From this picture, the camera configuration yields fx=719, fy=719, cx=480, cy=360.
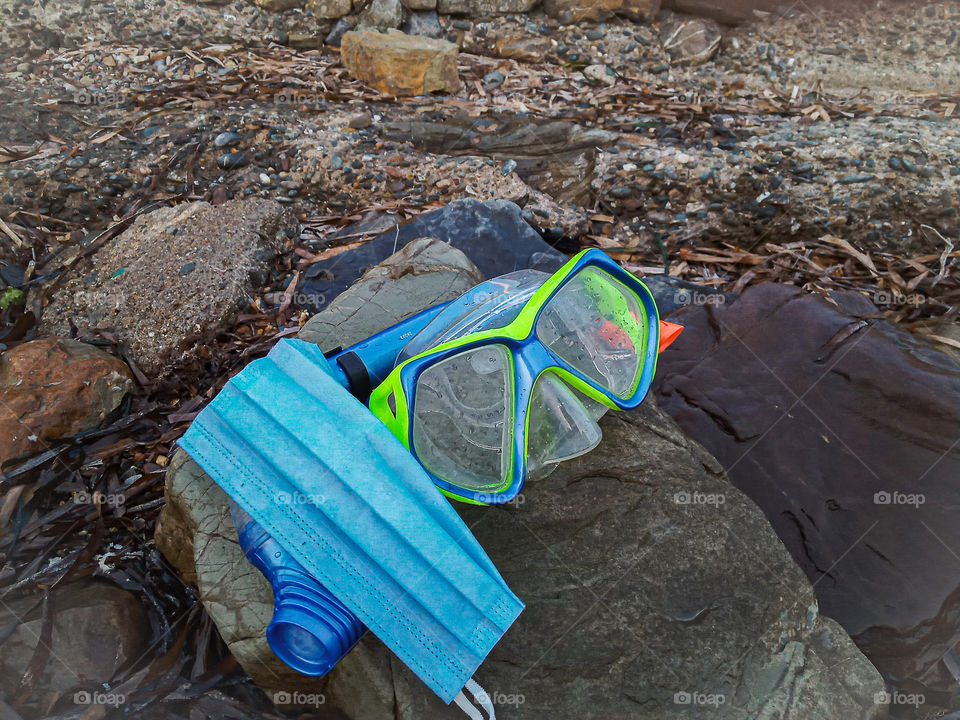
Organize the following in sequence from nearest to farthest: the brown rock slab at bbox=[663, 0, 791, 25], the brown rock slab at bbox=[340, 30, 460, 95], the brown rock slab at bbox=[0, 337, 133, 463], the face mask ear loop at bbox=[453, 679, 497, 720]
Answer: the face mask ear loop at bbox=[453, 679, 497, 720] < the brown rock slab at bbox=[0, 337, 133, 463] < the brown rock slab at bbox=[340, 30, 460, 95] < the brown rock slab at bbox=[663, 0, 791, 25]

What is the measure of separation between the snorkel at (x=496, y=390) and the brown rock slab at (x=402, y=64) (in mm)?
3358

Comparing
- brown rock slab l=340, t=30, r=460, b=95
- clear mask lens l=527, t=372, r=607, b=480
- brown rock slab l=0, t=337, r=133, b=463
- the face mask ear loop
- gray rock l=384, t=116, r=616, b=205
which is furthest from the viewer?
brown rock slab l=340, t=30, r=460, b=95

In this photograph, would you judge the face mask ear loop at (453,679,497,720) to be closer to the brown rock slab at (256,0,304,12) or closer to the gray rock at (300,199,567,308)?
the gray rock at (300,199,567,308)

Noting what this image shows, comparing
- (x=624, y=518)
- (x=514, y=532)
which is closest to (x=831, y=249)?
(x=624, y=518)

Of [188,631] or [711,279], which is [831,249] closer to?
[711,279]

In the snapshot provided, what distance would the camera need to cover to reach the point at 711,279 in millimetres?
4312

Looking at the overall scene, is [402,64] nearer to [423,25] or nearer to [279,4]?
[423,25]

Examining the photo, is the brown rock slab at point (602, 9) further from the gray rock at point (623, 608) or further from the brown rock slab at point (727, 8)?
the gray rock at point (623, 608)

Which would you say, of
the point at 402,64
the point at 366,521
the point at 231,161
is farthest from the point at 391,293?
the point at 402,64

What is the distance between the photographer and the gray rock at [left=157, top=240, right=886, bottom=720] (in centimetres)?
234

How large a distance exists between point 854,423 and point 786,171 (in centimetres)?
231

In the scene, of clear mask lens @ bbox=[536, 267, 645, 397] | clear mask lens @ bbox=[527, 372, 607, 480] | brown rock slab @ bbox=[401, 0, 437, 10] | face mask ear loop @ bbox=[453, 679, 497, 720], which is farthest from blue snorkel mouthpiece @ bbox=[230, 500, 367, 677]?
brown rock slab @ bbox=[401, 0, 437, 10]

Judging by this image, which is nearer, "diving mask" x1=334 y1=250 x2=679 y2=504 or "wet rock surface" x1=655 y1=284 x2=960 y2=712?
"diving mask" x1=334 y1=250 x2=679 y2=504

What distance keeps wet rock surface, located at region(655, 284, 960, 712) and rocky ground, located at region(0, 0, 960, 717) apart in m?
0.56
